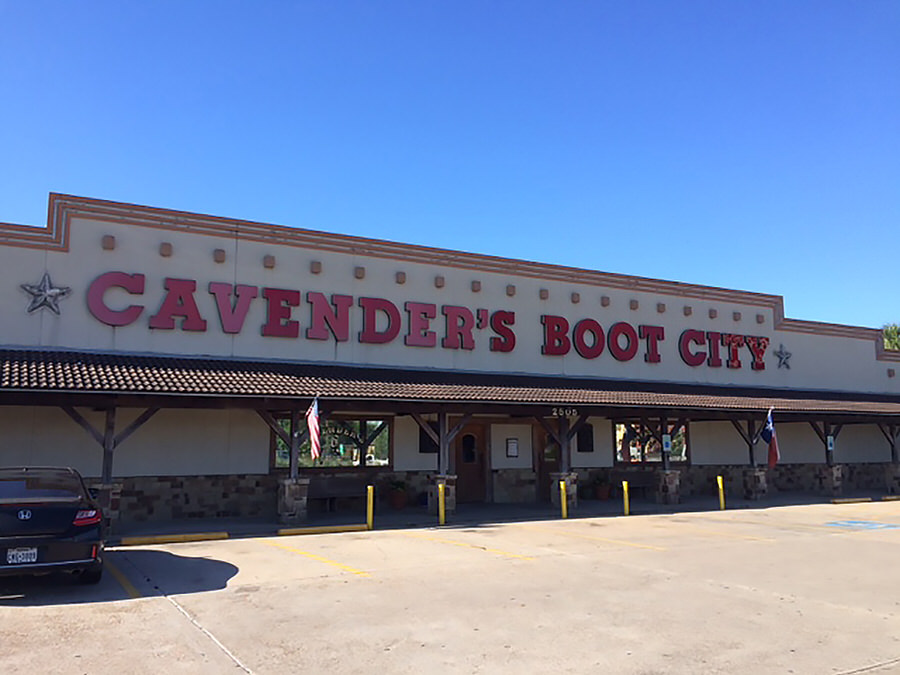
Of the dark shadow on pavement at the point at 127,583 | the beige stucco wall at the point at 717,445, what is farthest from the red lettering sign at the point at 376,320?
the beige stucco wall at the point at 717,445

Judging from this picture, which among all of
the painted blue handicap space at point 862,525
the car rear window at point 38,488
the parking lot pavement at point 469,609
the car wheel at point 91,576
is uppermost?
the car rear window at point 38,488

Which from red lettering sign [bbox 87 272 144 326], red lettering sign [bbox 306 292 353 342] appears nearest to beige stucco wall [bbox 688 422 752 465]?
red lettering sign [bbox 306 292 353 342]

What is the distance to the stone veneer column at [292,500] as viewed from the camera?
16.7 meters

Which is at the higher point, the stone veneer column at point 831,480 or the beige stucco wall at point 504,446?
the beige stucco wall at point 504,446

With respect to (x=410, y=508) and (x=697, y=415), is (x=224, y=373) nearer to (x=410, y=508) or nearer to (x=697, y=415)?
(x=410, y=508)

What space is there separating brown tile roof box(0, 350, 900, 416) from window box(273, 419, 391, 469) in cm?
180

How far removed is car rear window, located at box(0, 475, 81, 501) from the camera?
8875mm

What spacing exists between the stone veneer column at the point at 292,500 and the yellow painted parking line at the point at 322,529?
0.84 m

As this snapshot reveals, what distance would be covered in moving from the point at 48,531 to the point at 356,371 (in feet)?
36.6

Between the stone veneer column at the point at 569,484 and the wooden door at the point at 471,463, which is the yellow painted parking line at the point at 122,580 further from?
the wooden door at the point at 471,463

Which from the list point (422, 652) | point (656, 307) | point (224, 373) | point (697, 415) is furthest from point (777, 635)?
point (656, 307)

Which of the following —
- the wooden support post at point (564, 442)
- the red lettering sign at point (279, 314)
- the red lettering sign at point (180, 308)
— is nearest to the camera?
the red lettering sign at point (180, 308)

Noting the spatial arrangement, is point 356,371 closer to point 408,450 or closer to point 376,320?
point 376,320

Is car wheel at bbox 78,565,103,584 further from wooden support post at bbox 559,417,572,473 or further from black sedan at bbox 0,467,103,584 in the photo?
wooden support post at bbox 559,417,572,473
